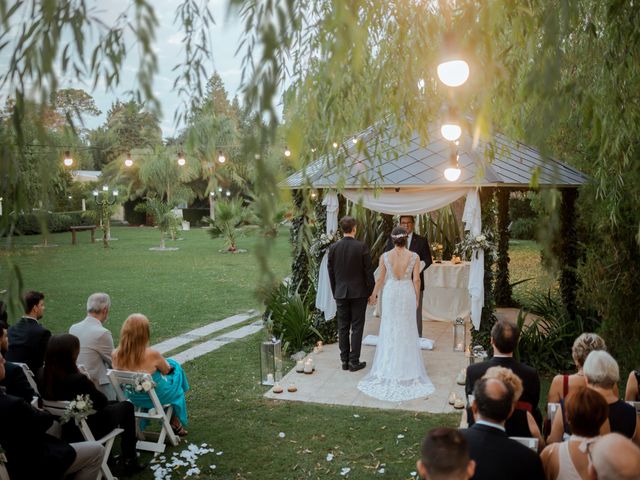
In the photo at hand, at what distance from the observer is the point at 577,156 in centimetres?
834

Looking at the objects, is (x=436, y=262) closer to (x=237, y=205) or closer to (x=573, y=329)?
(x=573, y=329)

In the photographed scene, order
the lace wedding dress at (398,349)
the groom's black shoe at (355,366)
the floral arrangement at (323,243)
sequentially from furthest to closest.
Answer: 1. the floral arrangement at (323,243)
2. the groom's black shoe at (355,366)
3. the lace wedding dress at (398,349)

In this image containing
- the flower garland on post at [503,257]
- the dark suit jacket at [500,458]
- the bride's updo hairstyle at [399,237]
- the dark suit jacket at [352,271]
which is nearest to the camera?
the dark suit jacket at [500,458]

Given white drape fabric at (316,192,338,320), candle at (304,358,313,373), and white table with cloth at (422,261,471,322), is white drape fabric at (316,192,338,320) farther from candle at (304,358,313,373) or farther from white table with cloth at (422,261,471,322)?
white table with cloth at (422,261,471,322)

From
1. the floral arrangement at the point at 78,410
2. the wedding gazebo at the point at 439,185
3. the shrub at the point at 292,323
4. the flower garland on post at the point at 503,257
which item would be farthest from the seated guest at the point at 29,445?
the flower garland on post at the point at 503,257

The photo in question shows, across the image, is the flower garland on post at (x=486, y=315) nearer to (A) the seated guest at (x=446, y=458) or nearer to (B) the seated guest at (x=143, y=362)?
(B) the seated guest at (x=143, y=362)

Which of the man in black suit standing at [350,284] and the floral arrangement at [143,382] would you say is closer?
the floral arrangement at [143,382]

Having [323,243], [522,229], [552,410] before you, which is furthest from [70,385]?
[522,229]

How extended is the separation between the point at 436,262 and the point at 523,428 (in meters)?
7.47

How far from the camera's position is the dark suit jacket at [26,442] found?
374 cm

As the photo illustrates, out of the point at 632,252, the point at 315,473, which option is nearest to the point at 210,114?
the point at 315,473

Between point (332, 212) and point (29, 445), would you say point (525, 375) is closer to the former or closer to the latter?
point (29, 445)

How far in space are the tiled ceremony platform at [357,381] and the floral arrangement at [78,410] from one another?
2.67m

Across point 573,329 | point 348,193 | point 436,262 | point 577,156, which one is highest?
point 577,156
